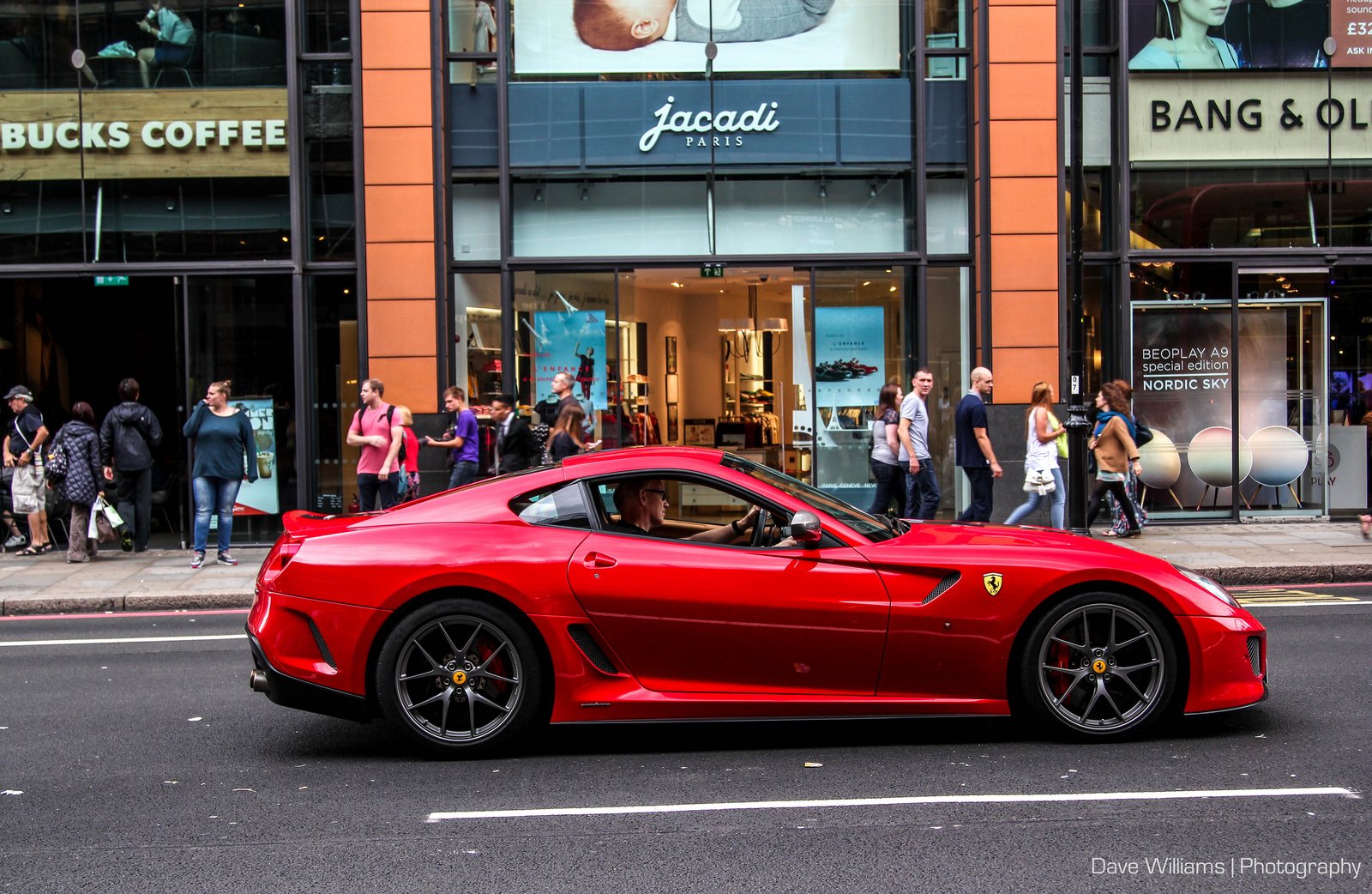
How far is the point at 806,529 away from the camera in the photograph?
19.0 ft

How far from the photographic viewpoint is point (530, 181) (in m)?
15.6

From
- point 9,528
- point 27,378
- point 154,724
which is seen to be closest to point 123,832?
point 154,724

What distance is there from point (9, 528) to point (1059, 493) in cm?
1188

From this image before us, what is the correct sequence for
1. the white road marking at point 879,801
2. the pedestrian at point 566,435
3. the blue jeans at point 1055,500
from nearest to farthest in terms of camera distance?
1. the white road marking at point 879,801
2. the pedestrian at point 566,435
3. the blue jeans at point 1055,500

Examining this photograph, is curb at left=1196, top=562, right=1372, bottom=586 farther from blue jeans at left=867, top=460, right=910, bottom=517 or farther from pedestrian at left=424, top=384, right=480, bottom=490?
pedestrian at left=424, top=384, right=480, bottom=490

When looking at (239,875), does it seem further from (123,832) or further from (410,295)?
(410,295)

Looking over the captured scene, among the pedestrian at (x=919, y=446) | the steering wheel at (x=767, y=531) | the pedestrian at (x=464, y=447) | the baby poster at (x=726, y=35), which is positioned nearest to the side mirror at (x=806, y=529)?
the steering wheel at (x=767, y=531)

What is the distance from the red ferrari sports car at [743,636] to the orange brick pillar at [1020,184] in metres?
9.71

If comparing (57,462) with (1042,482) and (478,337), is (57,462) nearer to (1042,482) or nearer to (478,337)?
(478,337)

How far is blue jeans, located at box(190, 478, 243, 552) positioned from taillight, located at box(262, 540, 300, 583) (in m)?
7.18

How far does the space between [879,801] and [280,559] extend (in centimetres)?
A: 302

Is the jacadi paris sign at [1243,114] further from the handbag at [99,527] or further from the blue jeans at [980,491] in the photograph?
the handbag at [99,527]

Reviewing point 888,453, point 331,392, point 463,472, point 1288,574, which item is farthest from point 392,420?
point 1288,574

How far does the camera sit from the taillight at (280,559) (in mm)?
6059
